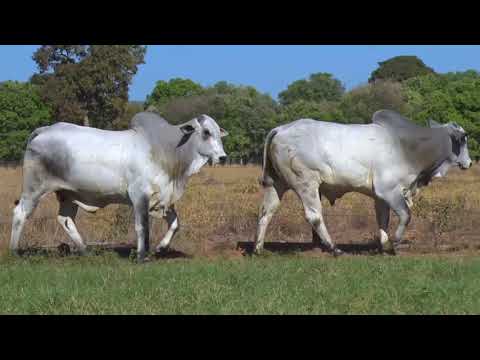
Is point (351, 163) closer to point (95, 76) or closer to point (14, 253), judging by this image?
point (14, 253)

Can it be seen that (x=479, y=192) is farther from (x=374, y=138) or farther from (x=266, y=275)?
(x=266, y=275)

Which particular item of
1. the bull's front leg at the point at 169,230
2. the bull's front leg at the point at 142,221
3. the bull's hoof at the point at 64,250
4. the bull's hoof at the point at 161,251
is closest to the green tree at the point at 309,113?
the bull's hoof at the point at 161,251

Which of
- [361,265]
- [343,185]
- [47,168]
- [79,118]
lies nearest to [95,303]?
[361,265]

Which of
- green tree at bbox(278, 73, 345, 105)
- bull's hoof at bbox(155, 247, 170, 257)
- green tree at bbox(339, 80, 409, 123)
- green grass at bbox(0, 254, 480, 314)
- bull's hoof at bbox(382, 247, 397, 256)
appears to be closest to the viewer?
green grass at bbox(0, 254, 480, 314)

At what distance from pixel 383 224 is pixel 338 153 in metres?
1.41

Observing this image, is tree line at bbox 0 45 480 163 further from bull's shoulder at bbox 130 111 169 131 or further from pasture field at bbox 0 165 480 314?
bull's shoulder at bbox 130 111 169 131

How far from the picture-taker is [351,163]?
1266cm

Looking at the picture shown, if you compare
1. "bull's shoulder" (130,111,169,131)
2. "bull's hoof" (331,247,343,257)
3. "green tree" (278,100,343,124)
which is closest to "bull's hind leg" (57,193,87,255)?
"bull's shoulder" (130,111,169,131)

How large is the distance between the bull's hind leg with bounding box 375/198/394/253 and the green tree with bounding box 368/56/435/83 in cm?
8064

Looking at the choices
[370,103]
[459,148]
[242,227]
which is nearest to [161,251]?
[242,227]

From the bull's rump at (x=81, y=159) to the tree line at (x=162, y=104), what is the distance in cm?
2539

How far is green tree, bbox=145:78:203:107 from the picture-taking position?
261 feet

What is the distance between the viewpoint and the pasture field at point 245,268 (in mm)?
7965

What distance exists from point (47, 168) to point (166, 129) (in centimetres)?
179
